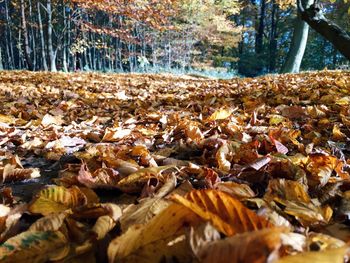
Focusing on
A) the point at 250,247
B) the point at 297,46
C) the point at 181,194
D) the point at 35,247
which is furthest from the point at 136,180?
the point at 297,46

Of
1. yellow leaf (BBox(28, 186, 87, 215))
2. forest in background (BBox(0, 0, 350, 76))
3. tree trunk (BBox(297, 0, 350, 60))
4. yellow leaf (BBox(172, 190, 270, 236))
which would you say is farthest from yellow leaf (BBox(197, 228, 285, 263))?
forest in background (BBox(0, 0, 350, 76))

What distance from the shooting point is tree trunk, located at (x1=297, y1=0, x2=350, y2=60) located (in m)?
4.18

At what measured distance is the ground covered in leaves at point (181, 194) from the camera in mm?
620

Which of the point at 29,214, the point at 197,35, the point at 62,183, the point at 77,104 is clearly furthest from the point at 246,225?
the point at 197,35

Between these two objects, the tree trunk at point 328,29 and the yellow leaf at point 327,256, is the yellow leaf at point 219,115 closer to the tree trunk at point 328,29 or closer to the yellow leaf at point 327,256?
the yellow leaf at point 327,256

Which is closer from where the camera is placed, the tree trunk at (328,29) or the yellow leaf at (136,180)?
the yellow leaf at (136,180)

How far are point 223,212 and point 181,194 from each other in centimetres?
38

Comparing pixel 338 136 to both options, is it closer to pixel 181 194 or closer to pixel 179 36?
pixel 181 194

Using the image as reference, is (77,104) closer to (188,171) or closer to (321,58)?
(188,171)

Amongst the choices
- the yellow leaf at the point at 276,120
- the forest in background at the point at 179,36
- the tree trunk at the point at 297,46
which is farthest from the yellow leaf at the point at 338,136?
the forest in background at the point at 179,36

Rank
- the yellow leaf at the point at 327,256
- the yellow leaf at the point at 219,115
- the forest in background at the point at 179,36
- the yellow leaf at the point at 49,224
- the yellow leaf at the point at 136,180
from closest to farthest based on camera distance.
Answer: the yellow leaf at the point at 327,256
the yellow leaf at the point at 49,224
the yellow leaf at the point at 136,180
the yellow leaf at the point at 219,115
the forest in background at the point at 179,36

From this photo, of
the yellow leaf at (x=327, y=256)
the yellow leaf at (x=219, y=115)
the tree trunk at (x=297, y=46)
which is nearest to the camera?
the yellow leaf at (x=327, y=256)

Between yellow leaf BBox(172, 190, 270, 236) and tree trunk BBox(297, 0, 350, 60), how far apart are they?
4076 mm

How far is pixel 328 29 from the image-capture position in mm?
4422
